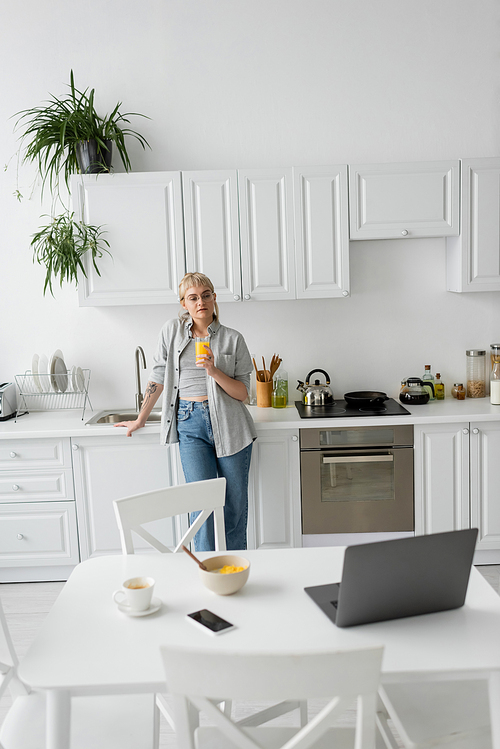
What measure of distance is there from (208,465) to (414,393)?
135 centimetres

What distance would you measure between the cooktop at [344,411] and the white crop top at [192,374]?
64cm

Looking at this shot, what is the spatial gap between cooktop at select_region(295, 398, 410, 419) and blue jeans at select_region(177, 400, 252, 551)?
1.61 ft

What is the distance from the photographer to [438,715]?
1680 millimetres

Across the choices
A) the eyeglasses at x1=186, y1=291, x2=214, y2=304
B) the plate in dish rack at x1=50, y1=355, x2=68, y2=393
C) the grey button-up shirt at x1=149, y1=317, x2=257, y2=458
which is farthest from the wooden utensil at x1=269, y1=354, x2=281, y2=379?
the plate in dish rack at x1=50, y1=355, x2=68, y2=393

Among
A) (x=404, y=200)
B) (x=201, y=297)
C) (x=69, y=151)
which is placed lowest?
(x=201, y=297)

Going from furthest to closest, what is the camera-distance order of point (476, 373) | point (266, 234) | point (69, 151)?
point (476, 373)
point (69, 151)
point (266, 234)

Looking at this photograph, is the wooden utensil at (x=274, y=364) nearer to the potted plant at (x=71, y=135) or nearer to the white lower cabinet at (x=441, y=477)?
the white lower cabinet at (x=441, y=477)

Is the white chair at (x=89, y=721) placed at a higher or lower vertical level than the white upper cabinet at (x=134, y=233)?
lower

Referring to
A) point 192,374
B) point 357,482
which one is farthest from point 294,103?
point 357,482

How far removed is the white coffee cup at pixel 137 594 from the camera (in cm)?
162

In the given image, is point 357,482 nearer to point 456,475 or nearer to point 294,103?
point 456,475

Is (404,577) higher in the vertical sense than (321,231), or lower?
lower

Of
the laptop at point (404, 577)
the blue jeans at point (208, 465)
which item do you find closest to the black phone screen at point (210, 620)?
the laptop at point (404, 577)

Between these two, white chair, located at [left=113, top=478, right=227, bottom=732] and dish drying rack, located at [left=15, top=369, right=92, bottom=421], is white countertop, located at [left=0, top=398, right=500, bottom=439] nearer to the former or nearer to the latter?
dish drying rack, located at [left=15, top=369, right=92, bottom=421]
